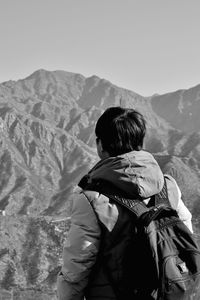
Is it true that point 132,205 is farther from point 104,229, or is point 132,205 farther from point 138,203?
point 104,229

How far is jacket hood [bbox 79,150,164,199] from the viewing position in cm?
289

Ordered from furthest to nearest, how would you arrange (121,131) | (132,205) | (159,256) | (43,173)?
(43,173) → (121,131) → (132,205) → (159,256)

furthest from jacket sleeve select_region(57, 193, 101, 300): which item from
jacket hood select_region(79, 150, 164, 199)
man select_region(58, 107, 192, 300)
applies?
jacket hood select_region(79, 150, 164, 199)

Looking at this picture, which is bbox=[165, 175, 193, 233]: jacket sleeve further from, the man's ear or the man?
the man's ear

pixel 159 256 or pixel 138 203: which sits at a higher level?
pixel 138 203

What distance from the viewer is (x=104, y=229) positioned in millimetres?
2854

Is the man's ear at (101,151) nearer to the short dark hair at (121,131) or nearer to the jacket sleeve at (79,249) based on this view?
the short dark hair at (121,131)

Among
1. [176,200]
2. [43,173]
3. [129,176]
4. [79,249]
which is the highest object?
[129,176]

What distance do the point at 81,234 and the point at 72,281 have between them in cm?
28

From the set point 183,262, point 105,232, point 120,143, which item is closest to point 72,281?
point 105,232

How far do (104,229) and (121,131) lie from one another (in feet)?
2.11

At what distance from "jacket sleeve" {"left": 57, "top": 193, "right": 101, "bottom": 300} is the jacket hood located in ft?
0.53

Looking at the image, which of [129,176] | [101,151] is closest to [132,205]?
[129,176]

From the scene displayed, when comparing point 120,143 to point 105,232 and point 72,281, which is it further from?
point 72,281
